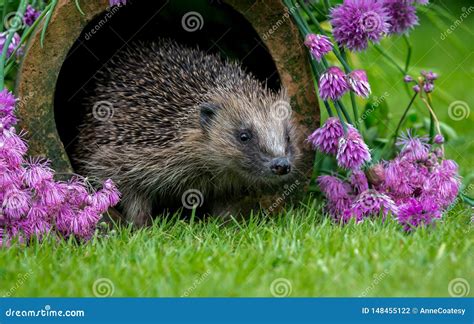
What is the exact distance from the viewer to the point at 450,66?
914cm

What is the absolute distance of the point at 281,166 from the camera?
16.5ft

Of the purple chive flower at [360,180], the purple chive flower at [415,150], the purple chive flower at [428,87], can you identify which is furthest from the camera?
the purple chive flower at [428,87]

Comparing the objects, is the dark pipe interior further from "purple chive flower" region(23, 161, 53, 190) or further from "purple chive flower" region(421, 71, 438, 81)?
"purple chive flower" region(23, 161, 53, 190)

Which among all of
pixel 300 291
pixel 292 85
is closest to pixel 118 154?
pixel 292 85

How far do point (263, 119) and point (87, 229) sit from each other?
1429 millimetres

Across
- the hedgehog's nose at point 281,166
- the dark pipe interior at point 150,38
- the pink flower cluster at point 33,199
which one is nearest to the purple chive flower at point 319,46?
the hedgehog's nose at point 281,166

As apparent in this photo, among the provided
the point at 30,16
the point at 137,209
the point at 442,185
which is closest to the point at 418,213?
the point at 442,185

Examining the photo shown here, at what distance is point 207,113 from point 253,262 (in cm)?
166

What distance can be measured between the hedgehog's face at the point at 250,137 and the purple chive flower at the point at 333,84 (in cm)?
49

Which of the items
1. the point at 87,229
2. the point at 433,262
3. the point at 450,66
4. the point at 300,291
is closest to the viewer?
the point at 300,291

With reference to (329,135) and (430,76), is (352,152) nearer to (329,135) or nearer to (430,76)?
(329,135)

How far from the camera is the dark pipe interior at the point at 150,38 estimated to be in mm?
6039

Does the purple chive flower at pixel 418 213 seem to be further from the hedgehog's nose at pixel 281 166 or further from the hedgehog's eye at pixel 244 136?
the hedgehog's eye at pixel 244 136

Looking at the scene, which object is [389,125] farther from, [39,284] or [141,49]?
[39,284]
